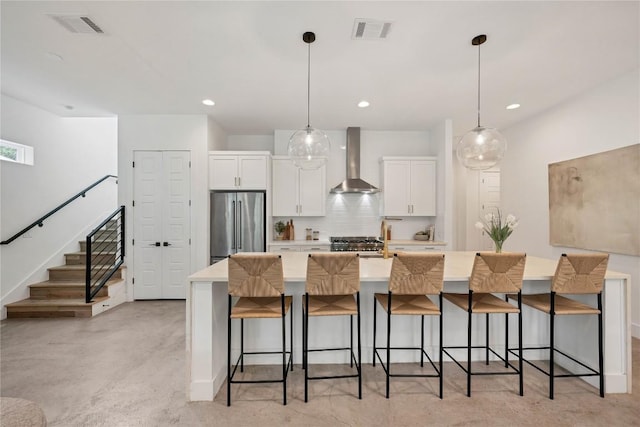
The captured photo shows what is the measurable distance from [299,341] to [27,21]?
11.7ft

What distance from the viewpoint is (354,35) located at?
247cm

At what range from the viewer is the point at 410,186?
5.07 m

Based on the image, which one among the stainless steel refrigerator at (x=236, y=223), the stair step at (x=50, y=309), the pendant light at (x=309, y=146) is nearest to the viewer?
the pendant light at (x=309, y=146)

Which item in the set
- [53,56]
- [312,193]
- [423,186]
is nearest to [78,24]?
[53,56]

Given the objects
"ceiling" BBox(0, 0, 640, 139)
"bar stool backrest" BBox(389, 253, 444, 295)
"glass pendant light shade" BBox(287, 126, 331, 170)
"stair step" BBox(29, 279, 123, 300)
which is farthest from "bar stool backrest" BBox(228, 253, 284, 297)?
"stair step" BBox(29, 279, 123, 300)

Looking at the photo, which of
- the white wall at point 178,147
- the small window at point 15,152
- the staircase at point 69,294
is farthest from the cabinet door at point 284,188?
the small window at point 15,152

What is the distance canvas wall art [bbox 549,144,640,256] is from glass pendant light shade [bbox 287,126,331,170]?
11.2 feet

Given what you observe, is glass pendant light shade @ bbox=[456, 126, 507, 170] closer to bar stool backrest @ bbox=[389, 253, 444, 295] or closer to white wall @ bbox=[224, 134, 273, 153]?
bar stool backrest @ bbox=[389, 253, 444, 295]

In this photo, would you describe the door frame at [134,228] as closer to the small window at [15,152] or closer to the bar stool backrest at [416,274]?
the small window at [15,152]

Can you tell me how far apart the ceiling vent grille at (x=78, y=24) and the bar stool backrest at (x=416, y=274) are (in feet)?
10.3

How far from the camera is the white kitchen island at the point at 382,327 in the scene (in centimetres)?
209

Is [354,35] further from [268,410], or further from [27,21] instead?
[268,410]

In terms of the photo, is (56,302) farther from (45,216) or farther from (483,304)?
(483,304)

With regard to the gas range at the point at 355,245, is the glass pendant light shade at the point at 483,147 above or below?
above
